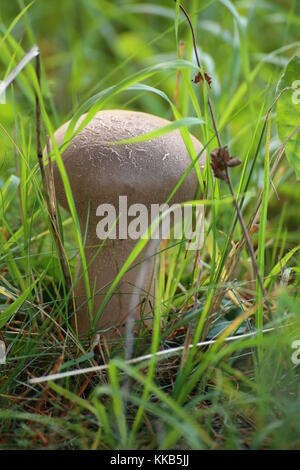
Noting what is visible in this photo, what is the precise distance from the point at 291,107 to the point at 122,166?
319mm

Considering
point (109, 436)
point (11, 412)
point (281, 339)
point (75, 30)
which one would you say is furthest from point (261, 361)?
point (75, 30)

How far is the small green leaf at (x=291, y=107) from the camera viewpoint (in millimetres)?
925

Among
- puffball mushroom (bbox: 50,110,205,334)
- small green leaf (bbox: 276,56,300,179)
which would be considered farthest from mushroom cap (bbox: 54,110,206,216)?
small green leaf (bbox: 276,56,300,179)

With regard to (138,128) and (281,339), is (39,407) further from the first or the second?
(138,128)

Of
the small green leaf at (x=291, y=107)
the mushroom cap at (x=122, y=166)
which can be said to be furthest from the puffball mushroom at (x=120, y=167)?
the small green leaf at (x=291, y=107)

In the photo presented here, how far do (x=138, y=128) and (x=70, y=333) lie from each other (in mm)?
372

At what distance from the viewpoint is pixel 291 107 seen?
952 mm

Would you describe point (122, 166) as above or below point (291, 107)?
below

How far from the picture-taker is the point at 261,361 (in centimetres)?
78

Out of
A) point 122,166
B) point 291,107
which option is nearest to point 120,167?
point 122,166

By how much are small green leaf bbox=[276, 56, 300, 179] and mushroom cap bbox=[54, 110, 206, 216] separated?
182 millimetres

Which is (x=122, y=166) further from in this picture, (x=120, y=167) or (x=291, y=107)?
(x=291, y=107)

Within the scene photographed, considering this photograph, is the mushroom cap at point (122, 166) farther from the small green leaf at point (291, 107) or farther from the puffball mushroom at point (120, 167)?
the small green leaf at point (291, 107)

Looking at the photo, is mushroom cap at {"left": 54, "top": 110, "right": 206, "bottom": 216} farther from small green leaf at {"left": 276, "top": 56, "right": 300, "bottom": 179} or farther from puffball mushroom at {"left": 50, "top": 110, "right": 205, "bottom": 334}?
small green leaf at {"left": 276, "top": 56, "right": 300, "bottom": 179}
